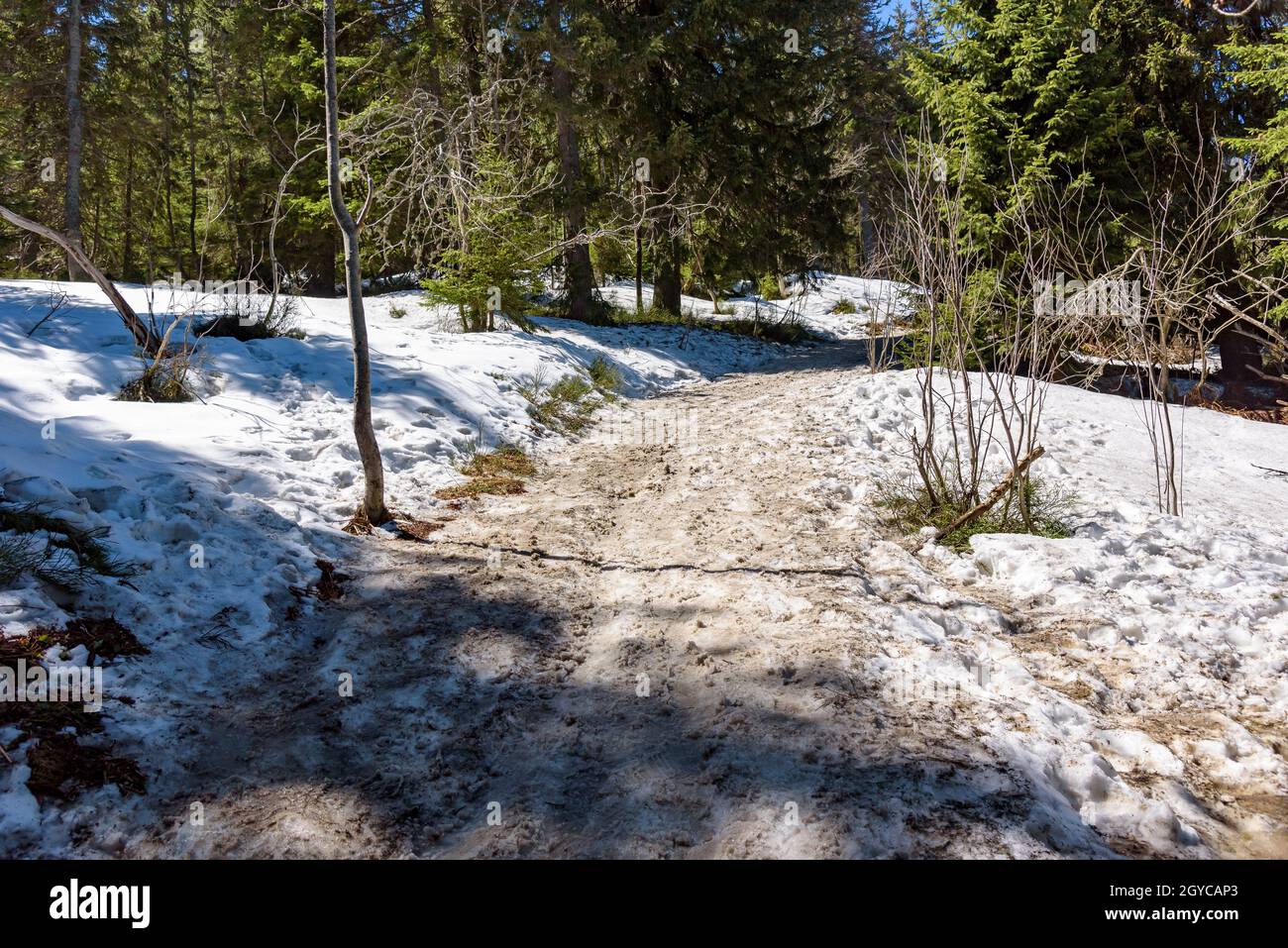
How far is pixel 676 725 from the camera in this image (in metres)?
3.29

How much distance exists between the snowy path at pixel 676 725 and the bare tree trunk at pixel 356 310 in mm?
626

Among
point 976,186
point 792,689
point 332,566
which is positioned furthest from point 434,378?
point 976,186

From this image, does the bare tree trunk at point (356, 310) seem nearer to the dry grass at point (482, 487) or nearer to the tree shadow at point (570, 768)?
the dry grass at point (482, 487)

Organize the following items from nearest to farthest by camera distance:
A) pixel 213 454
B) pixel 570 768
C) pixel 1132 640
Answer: pixel 570 768 → pixel 1132 640 → pixel 213 454

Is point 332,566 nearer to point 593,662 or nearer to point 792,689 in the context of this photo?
point 593,662

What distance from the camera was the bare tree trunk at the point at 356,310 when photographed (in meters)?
5.07

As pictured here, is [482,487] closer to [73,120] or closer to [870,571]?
[870,571]

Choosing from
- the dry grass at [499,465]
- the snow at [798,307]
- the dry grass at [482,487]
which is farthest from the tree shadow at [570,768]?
the snow at [798,307]

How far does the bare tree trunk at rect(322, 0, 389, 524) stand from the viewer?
5074 mm

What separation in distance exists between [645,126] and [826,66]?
4.50 meters

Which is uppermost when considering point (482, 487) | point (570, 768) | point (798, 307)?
point (798, 307)

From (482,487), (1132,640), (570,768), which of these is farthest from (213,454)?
(1132,640)

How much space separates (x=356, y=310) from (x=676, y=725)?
400 centimetres

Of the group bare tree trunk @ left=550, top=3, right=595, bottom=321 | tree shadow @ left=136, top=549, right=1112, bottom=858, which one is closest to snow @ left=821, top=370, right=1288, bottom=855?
tree shadow @ left=136, top=549, right=1112, bottom=858
